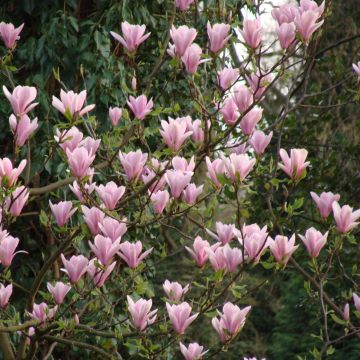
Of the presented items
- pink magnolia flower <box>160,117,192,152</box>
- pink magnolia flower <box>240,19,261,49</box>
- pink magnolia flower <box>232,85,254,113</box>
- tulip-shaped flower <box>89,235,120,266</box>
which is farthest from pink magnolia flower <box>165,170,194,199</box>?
pink magnolia flower <box>240,19,261,49</box>

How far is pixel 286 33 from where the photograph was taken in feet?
7.59

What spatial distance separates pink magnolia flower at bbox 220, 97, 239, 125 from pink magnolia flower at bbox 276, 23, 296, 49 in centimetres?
24

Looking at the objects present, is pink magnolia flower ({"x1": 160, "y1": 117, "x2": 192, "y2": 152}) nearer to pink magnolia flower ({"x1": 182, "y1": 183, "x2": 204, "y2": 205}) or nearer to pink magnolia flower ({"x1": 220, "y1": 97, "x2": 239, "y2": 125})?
pink magnolia flower ({"x1": 182, "y1": 183, "x2": 204, "y2": 205})

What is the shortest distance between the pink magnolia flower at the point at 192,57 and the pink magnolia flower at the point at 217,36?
0.04 meters

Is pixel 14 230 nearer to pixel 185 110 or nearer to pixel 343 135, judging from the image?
pixel 185 110

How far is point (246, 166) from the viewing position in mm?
2053

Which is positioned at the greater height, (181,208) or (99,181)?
(181,208)

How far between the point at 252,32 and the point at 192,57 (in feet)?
0.60

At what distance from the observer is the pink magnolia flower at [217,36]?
2305 mm

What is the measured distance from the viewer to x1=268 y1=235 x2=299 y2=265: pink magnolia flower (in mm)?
2150

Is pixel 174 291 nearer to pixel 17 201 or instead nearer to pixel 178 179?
pixel 178 179

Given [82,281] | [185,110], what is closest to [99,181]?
[185,110]

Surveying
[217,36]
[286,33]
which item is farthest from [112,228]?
[286,33]

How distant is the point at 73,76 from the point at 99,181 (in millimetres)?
519
